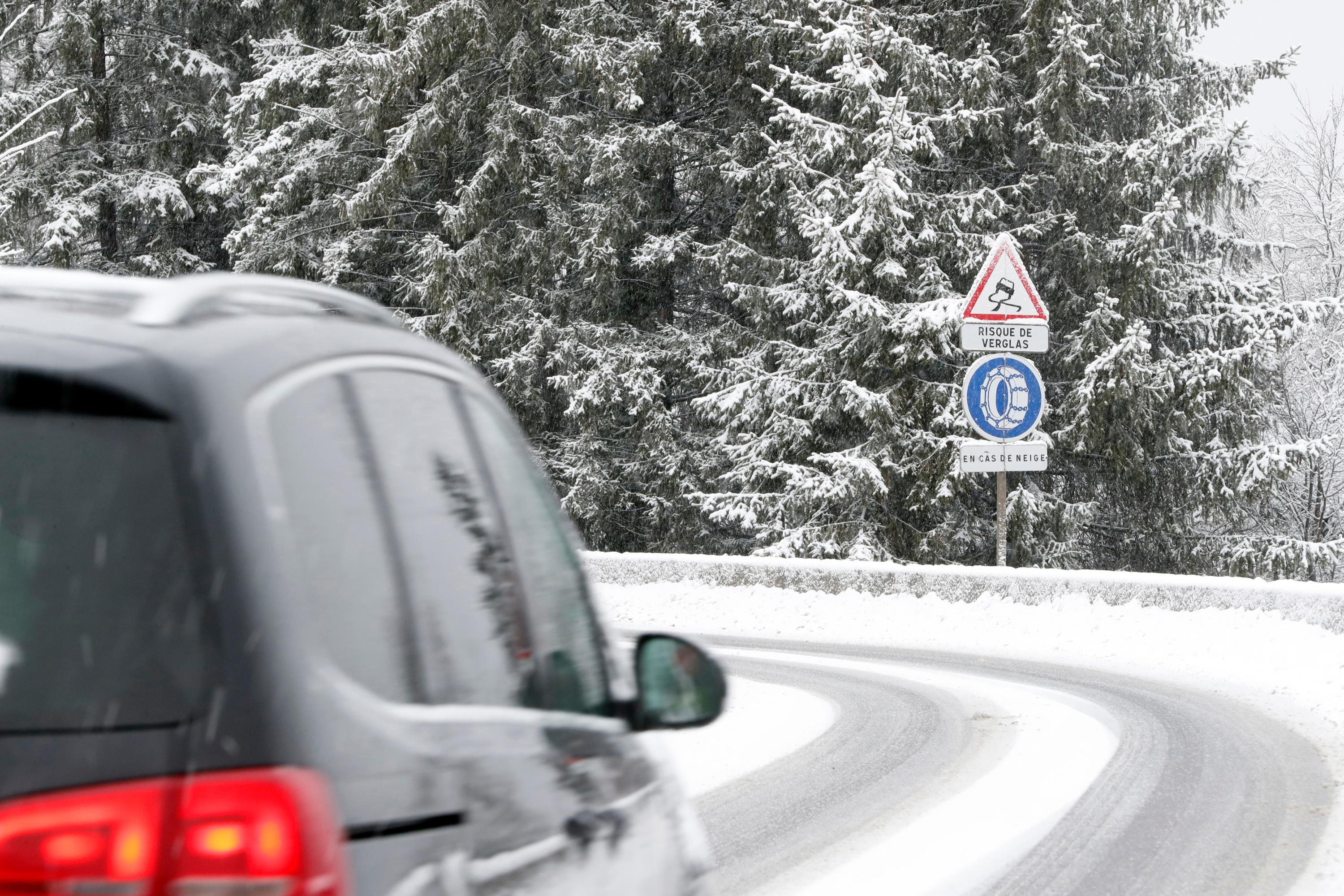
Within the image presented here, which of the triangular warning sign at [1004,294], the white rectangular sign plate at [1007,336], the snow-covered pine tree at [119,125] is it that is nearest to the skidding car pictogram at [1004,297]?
the triangular warning sign at [1004,294]

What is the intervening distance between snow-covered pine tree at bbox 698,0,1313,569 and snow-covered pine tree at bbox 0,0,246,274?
46.4ft

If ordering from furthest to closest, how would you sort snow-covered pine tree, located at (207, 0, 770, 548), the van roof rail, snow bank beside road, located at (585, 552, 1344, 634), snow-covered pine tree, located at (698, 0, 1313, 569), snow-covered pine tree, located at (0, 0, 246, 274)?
snow-covered pine tree, located at (0, 0, 246, 274), snow-covered pine tree, located at (207, 0, 770, 548), snow-covered pine tree, located at (698, 0, 1313, 569), snow bank beside road, located at (585, 552, 1344, 634), the van roof rail

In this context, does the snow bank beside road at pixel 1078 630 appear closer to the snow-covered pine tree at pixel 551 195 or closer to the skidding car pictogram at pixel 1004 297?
the skidding car pictogram at pixel 1004 297

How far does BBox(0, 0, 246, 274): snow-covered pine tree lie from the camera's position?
97.9 ft

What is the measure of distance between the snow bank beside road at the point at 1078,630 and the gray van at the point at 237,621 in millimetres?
6153

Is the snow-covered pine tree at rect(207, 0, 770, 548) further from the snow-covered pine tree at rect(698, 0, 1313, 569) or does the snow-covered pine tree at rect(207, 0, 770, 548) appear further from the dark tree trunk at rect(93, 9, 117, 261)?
the dark tree trunk at rect(93, 9, 117, 261)

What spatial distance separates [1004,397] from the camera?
1487 centimetres

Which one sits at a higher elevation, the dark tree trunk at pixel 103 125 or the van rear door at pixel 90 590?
the dark tree trunk at pixel 103 125

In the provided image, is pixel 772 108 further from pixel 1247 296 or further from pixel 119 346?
pixel 119 346

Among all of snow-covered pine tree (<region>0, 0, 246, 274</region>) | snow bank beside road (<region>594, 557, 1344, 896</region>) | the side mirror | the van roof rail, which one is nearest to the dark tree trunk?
snow-covered pine tree (<region>0, 0, 246, 274</region>)

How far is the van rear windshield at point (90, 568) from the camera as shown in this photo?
1573 millimetres

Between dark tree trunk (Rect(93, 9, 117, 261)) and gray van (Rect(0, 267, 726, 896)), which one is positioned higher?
dark tree trunk (Rect(93, 9, 117, 261))

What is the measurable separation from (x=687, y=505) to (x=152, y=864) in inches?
1011

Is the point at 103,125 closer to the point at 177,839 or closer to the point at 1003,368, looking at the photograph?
the point at 1003,368
